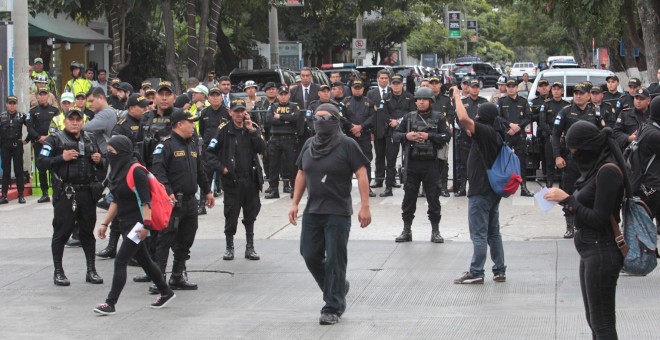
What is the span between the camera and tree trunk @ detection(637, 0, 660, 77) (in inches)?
858

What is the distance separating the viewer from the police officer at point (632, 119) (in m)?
13.1

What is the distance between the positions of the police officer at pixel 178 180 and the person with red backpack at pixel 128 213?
541 mm

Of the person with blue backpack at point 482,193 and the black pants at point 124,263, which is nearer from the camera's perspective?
the black pants at point 124,263

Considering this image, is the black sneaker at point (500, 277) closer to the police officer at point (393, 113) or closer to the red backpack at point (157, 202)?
the red backpack at point (157, 202)

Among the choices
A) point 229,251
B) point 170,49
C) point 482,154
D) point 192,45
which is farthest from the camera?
point 192,45

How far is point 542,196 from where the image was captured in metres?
6.79

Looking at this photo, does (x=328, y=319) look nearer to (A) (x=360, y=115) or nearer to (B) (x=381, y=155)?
(A) (x=360, y=115)

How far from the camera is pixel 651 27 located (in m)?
22.0

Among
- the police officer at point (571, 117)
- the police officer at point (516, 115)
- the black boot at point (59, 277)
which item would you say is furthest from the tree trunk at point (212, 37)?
the black boot at point (59, 277)

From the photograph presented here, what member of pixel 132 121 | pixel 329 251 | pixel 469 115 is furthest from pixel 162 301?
pixel 469 115

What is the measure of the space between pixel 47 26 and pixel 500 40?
343 ft

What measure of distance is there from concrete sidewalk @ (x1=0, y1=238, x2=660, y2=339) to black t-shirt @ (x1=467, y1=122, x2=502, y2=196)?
98cm

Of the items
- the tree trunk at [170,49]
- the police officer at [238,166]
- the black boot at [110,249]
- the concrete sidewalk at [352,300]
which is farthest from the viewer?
the tree trunk at [170,49]

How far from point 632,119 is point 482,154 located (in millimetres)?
4547
